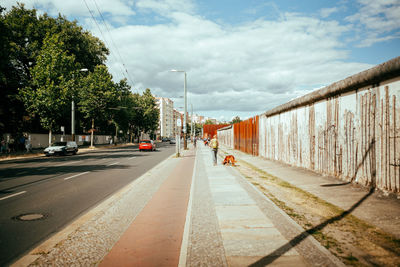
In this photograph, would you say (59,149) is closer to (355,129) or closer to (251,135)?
(251,135)

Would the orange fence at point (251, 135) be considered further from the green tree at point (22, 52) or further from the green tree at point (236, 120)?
the green tree at point (236, 120)

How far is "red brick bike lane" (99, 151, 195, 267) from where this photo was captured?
3906 mm

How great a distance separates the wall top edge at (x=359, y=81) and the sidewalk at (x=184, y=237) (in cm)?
432

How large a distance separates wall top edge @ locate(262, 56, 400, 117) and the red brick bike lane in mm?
5918

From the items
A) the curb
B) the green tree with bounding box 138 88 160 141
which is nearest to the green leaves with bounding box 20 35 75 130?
the curb

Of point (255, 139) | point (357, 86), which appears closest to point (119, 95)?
point (255, 139)

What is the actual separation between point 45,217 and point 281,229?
16.0ft

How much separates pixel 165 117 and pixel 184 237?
165993 millimetres

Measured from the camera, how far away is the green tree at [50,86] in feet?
91.4

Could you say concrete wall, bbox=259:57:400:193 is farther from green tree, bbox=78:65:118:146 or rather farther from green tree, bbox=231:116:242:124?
green tree, bbox=231:116:242:124

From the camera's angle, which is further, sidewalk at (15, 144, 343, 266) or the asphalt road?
the asphalt road

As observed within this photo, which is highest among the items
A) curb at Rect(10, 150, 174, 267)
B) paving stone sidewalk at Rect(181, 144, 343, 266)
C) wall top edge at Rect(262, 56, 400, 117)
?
wall top edge at Rect(262, 56, 400, 117)

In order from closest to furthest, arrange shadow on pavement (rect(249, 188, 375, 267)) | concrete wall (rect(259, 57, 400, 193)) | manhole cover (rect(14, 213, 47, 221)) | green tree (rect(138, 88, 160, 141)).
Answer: shadow on pavement (rect(249, 188, 375, 267)), manhole cover (rect(14, 213, 47, 221)), concrete wall (rect(259, 57, 400, 193)), green tree (rect(138, 88, 160, 141))

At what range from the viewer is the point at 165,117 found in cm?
16900
